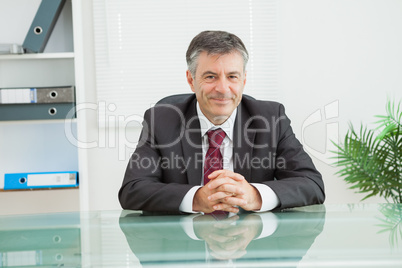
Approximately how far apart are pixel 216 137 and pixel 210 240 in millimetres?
1162

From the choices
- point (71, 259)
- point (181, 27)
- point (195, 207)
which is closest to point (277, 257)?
point (71, 259)

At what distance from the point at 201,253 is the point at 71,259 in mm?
211

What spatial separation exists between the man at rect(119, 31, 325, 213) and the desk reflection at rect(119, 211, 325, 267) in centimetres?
58

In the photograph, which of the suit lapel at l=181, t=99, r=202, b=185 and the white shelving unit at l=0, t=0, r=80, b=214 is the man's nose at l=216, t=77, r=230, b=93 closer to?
the suit lapel at l=181, t=99, r=202, b=185

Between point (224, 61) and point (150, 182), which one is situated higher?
point (224, 61)

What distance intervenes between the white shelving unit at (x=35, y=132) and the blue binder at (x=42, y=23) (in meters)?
0.34

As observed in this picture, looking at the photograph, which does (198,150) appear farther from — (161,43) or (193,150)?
(161,43)

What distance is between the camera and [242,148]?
193 centimetres

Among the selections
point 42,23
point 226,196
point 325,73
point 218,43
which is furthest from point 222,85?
point 325,73

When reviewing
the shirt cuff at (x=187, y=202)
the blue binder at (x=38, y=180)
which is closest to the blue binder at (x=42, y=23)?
the blue binder at (x=38, y=180)

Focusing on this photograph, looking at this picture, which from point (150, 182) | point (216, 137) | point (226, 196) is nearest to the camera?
point (226, 196)

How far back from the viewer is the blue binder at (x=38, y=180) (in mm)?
3072

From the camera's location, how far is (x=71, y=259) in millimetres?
748

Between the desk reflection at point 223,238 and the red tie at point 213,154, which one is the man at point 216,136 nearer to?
the red tie at point 213,154
